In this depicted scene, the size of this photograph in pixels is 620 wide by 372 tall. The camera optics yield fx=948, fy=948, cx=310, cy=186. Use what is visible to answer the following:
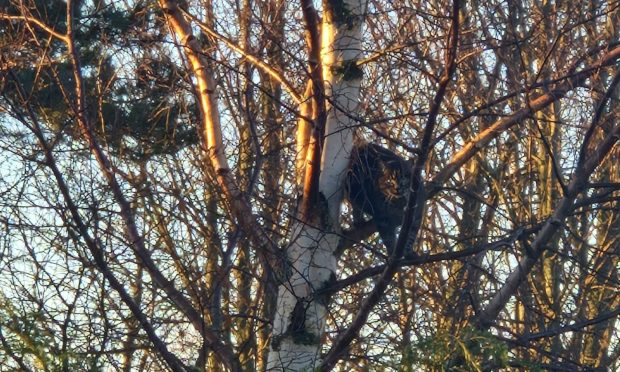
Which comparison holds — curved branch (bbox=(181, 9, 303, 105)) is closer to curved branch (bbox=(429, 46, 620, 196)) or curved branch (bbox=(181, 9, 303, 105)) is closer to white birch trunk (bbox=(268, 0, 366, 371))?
white birch trunk (bbox=(268, 0, 366, 371))

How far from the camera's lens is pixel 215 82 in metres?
5.86

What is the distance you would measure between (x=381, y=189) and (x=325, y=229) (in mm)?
584

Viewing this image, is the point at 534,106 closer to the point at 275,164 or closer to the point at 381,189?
the point at 381,189

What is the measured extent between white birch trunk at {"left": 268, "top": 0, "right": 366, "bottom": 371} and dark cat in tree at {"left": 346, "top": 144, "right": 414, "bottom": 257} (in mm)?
163

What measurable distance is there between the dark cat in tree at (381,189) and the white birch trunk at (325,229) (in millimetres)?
163

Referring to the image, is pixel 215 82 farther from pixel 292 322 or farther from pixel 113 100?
pixel 292 322

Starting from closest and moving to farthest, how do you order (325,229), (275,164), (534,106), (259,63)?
1. (534,106)
2. (325,229)
3. (259,63)
4. (275,164)

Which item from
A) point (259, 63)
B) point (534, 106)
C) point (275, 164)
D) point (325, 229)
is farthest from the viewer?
point (275, 164)

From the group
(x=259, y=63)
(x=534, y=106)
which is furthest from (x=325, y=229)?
(x=534, y=106)

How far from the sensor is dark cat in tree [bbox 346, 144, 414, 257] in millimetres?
5391

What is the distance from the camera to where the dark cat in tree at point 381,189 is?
539 centimetres

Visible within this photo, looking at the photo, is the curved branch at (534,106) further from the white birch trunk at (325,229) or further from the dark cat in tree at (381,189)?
the white birch trunk at (325,229)

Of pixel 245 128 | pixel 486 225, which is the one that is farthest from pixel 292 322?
pixel 486 225

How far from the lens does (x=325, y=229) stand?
200 inches
